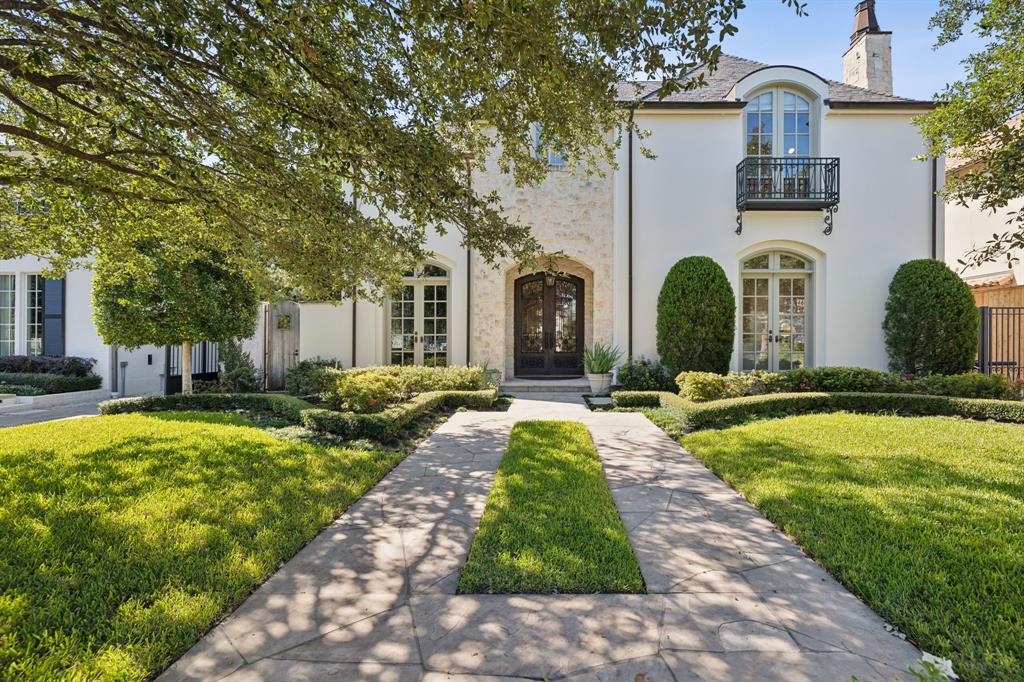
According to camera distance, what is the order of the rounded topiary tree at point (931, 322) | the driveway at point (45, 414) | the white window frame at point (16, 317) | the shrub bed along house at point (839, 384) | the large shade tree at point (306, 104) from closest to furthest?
the large shade tree at point (306, 104) → the driveway at point (45, 414) → the shrub bed along house at point (839, 384) → the rounded topiary tree at point (931, 322) → the white window frame at point (16, 317)

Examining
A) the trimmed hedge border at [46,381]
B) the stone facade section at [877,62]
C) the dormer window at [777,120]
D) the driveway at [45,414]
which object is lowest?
the driveway at [45,414]

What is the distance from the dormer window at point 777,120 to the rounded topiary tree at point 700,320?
3.28 m

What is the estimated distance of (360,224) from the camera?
4.77m

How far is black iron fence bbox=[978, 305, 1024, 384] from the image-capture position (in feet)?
31.9

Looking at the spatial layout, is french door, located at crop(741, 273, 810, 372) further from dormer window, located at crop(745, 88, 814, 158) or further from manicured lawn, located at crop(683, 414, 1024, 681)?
manicured lawn, located at crop(683, 414, 1024, 681)

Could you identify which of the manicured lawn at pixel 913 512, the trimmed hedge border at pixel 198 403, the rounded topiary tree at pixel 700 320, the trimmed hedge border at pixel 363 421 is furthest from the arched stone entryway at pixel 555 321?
the manicured lawn at pixel 913 512

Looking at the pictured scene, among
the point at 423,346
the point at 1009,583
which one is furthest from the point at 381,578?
the point at 423,346

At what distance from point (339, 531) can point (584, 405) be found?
6207 mm

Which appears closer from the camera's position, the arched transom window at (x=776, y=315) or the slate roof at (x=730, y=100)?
the slate roof at (x=730, y=100)

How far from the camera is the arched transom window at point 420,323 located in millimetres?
12000

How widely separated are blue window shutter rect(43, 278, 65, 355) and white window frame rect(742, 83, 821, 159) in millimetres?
16126

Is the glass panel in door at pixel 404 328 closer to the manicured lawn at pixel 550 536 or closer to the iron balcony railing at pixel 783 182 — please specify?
the manicured lawn at pixel 550 536

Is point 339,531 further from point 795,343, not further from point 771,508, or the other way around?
point 795,343

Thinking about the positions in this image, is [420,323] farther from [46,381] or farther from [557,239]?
[46,381]
